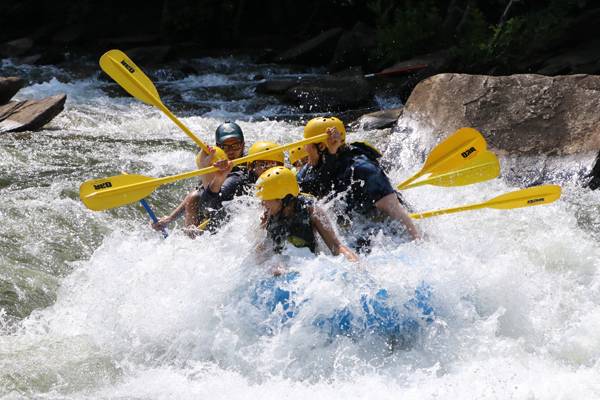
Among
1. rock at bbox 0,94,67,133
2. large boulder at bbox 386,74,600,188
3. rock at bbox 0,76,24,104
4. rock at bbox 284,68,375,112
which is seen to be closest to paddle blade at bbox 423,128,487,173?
large boulder at bbox 386,74,600,188

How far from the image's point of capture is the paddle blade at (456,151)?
13.4ft

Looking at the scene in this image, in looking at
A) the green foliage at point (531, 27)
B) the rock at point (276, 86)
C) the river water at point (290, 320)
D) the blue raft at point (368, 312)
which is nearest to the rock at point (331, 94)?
the rock at point (276, 86)

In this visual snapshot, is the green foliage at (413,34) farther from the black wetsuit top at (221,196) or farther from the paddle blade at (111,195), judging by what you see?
the paddle blade at (111,195)

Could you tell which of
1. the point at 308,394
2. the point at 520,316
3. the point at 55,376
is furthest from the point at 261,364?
the point at 520,316

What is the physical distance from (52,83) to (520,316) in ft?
32.7

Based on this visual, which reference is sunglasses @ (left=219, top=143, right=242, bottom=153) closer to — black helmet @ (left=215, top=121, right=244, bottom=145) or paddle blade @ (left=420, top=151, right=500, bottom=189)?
black helmet @ (left=215, top=121, right=244, bottom=145)

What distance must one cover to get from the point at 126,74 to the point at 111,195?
96 cm

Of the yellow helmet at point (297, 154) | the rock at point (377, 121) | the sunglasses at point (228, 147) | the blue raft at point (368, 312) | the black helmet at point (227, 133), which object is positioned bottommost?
the rock at point (377, 121)

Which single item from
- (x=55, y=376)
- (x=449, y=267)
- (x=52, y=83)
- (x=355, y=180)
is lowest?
(x=52, y=83)

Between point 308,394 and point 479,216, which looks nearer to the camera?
point 308,394

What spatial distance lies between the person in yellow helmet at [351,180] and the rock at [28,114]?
17.6ft

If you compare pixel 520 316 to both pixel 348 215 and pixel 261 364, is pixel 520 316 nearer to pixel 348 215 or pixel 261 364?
pixel 348 215

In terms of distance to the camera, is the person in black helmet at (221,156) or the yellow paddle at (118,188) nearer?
the yellow paddle at (118,188)

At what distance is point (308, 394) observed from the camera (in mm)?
2723
